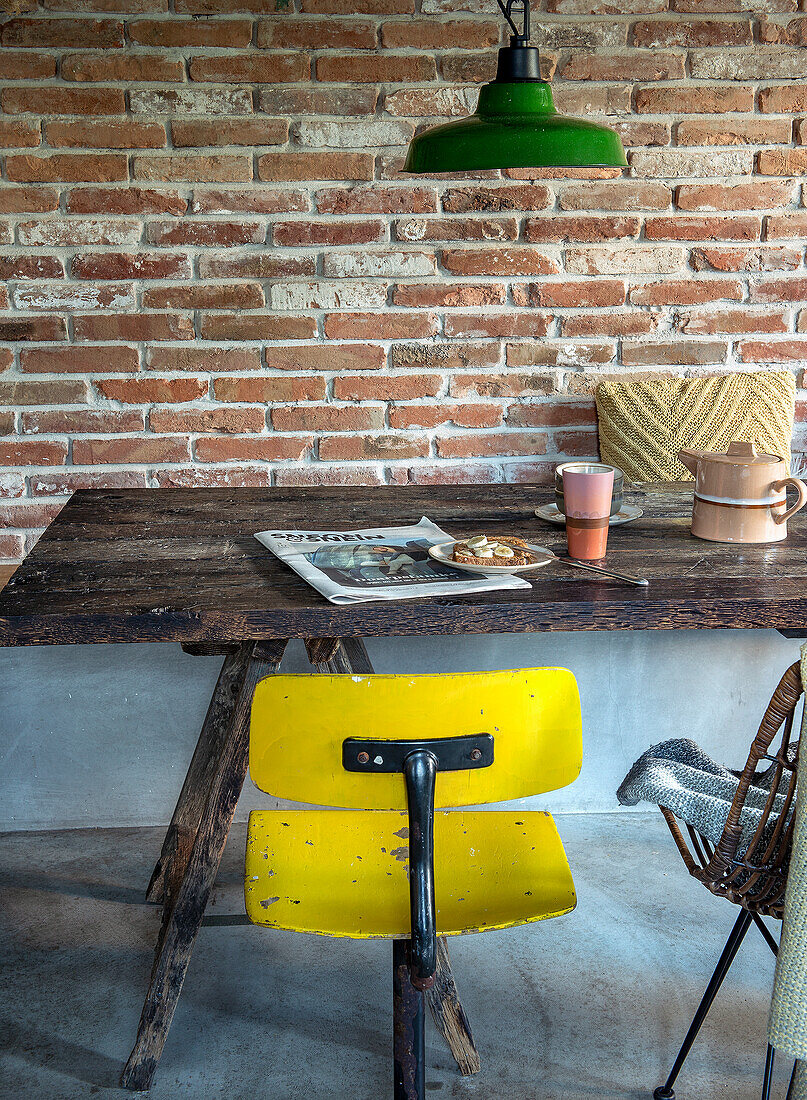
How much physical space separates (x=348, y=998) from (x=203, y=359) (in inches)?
56.0

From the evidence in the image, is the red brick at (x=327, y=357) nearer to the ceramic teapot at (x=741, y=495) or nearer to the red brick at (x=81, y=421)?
the red brick at (x=81, y=421)

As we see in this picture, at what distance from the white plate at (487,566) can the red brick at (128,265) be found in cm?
112

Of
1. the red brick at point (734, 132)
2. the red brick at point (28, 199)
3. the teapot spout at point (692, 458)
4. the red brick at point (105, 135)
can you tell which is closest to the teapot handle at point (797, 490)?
the teapot spout at point (692, 458)

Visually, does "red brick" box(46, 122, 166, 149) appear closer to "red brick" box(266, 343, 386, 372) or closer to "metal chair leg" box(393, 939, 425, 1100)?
"red brick" box(266, 343, 386, 372)

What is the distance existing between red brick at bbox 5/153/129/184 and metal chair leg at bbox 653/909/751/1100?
1961mm

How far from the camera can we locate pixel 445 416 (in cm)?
257

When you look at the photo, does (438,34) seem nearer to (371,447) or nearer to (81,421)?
(371,447)

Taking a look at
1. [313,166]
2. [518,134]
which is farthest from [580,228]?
[518,134]

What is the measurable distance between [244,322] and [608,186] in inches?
35.8

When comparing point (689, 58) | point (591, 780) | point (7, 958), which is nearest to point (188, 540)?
point (7, 958)

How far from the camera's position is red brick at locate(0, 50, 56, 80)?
232 cm

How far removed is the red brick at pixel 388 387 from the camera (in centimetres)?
253

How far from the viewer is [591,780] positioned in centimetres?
250

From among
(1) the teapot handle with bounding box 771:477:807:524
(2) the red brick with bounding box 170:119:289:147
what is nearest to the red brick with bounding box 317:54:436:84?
(2) the red brick with bounding box 170:119:289:147
